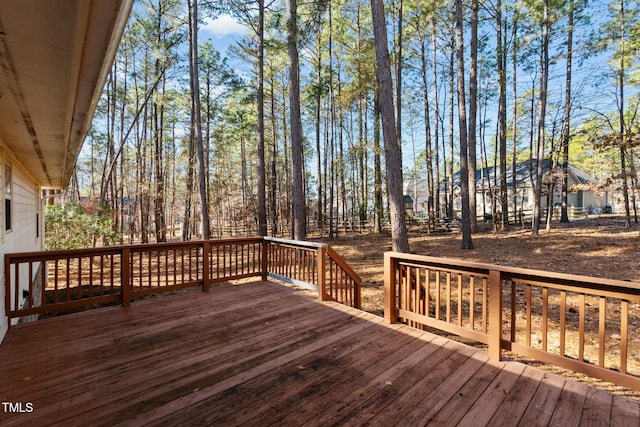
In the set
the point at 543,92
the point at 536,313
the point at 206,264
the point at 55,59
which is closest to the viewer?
the point at 55,59

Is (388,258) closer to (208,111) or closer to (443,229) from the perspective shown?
(443,229)

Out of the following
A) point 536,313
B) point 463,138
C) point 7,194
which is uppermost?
point 463,138

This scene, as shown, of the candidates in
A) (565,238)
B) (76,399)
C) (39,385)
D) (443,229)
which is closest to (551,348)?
(76,399)

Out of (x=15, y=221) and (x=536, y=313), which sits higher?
(x=15, y=221)

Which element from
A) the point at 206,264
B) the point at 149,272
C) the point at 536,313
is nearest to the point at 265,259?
the point at 206,264

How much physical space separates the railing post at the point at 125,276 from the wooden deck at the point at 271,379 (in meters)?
0.53

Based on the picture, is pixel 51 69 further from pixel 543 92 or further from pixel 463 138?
pixel 543 92

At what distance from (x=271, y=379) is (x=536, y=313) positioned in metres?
4.74

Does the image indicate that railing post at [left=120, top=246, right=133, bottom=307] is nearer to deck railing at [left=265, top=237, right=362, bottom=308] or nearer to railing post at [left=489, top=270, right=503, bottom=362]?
deck railing at [left=265, top=237, right=362, bottom=308]

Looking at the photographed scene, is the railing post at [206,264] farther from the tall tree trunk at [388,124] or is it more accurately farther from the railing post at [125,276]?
the tall tree trunk at [388,124]

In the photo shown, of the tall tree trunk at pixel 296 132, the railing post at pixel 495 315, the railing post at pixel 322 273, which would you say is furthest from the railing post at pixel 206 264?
the railing post at pixel 495 315

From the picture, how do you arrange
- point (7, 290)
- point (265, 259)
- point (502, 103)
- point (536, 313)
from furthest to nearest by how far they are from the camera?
point (502, 103)
point (265, 259)
point (536, 313)
point (7, 290)

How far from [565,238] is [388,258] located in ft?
34.6

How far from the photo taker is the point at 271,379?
86.7 inches
